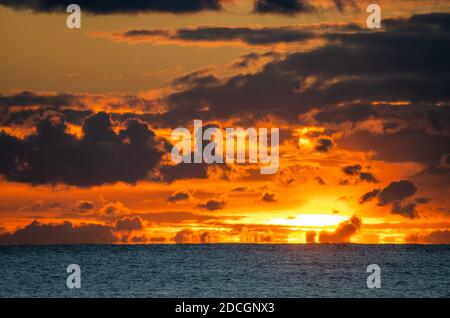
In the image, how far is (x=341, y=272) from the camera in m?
138

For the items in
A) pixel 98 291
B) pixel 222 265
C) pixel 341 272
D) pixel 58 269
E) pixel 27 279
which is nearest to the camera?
pixel 98 291
